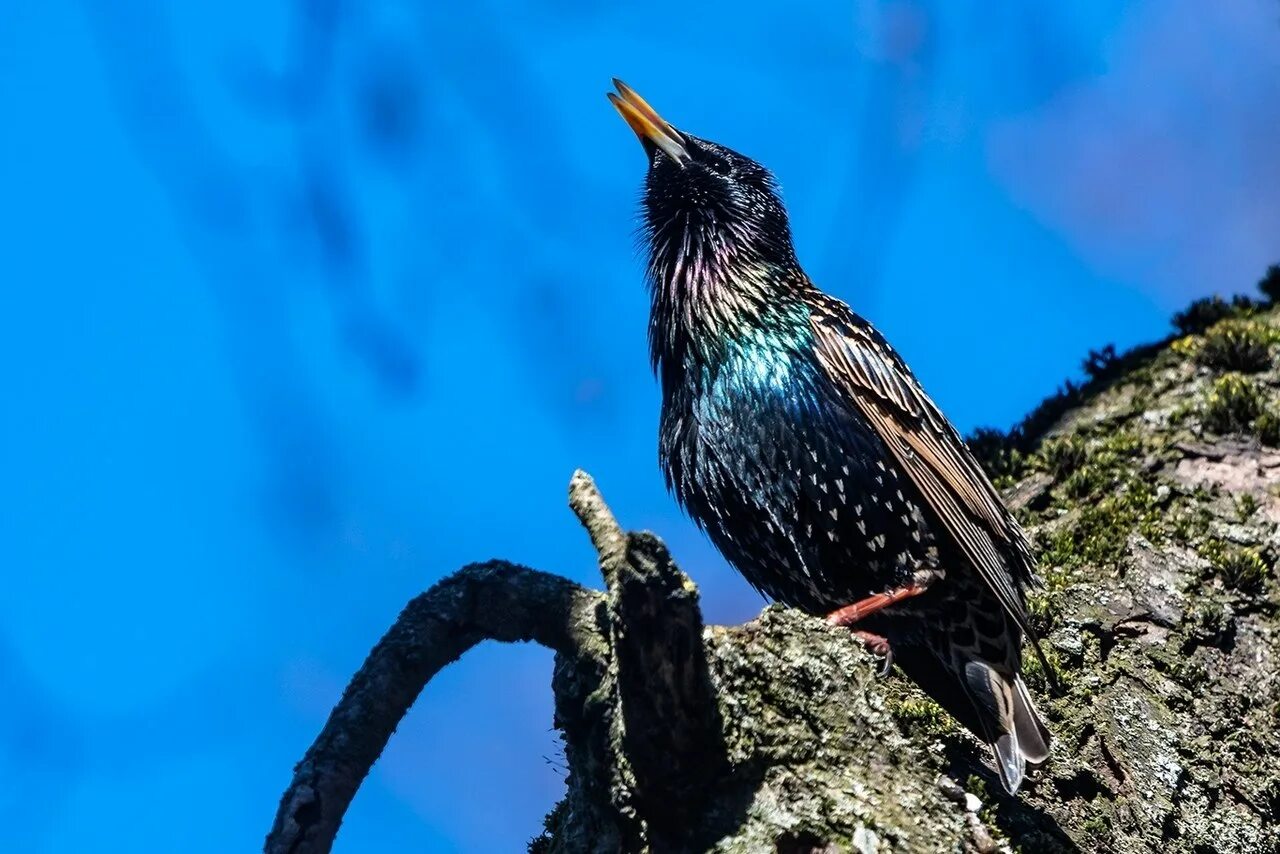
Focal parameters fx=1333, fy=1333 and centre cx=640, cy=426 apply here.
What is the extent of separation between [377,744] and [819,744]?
0.92 m

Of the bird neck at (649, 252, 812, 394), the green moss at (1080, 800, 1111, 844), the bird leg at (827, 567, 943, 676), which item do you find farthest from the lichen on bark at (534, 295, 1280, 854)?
the bird neck at (649, 252, 812, 394)

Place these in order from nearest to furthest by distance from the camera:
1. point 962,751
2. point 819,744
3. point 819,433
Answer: point 819,744 < point 962,751 < point 819,433

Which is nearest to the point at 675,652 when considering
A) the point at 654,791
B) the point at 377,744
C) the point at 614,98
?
the point at 654,791

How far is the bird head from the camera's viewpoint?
5137 mm

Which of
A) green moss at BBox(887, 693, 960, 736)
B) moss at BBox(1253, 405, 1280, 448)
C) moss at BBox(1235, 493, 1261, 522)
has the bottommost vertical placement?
green moss at BBox(887, 693, 960, 736)

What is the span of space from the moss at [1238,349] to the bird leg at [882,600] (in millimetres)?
1995

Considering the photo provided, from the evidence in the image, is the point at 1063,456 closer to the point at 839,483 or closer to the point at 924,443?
the point at 924,443

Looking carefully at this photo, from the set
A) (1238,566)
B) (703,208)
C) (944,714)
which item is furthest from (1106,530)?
(703,208)

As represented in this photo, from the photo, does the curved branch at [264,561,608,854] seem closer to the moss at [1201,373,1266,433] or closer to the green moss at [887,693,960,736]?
the green moss at [887,693,960,736]

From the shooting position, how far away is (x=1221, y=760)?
3.79 meters

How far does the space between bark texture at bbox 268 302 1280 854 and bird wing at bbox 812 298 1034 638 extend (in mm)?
256

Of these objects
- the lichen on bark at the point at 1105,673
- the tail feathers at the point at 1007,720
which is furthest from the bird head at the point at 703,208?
the tail feathers at the point at 1007,720

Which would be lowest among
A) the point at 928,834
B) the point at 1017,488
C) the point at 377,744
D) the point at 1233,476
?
the point at 928,834

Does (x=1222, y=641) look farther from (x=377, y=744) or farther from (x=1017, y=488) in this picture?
(x=377, y=744)
